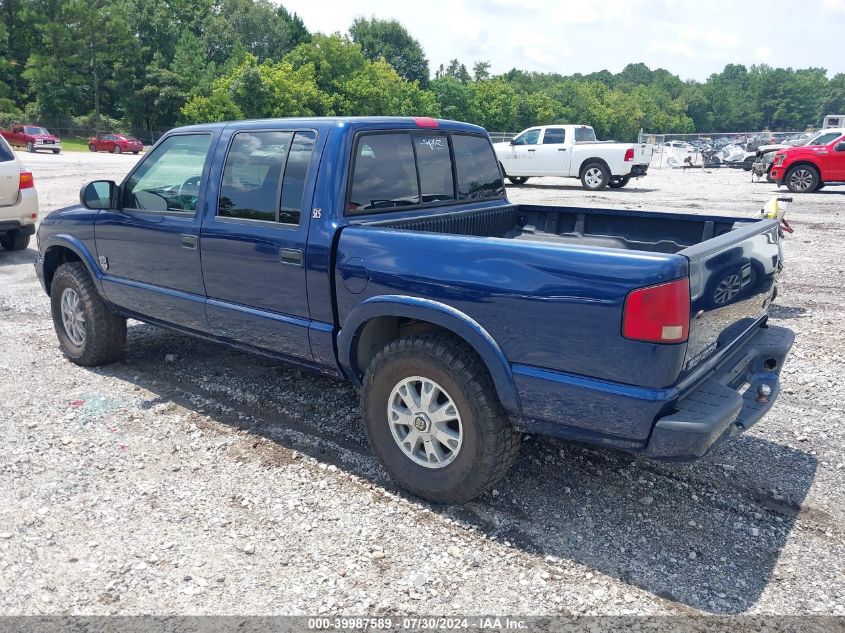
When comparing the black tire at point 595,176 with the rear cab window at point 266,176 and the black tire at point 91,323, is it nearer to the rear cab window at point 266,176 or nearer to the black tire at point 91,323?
the black tire at point 91,323

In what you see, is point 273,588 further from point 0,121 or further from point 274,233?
point 0,121

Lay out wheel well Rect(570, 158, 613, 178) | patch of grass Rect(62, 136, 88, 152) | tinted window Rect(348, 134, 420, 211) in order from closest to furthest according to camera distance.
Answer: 1. tinted window Rect(348, 134, 420, 211)
2. wheel well Rect(570, 158, 613, 178)
3. patch of grass Rect(62, 136, 88, 152)

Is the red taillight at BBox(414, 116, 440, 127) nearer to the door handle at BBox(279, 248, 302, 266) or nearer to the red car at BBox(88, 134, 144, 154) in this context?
the door handle at BBox(279, 248, 302, 266)

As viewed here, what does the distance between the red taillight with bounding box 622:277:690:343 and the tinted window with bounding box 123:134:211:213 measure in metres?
2.99

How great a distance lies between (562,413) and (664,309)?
649 millimetres

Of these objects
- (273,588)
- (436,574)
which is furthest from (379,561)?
(273,588)

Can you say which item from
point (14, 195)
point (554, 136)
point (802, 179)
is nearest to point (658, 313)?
point (14, 195)

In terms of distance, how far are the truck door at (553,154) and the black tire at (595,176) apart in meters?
0.58

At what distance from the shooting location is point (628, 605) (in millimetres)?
2832

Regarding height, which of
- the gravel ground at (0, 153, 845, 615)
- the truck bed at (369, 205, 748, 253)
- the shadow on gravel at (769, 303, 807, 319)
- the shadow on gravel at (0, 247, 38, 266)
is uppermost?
the truck bed at (369, 205, 748, 253)

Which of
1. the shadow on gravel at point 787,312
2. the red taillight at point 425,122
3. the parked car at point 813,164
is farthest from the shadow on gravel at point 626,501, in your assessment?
the parked car at point 813,164

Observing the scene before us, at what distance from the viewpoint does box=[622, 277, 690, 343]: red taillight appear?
2.70m

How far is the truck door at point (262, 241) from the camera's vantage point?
12.9ft

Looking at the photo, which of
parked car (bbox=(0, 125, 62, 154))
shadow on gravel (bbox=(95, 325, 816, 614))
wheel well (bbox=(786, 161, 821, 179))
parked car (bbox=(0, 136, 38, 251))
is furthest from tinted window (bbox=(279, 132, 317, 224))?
parked car (bbox=(0, 125, 62, 154))
